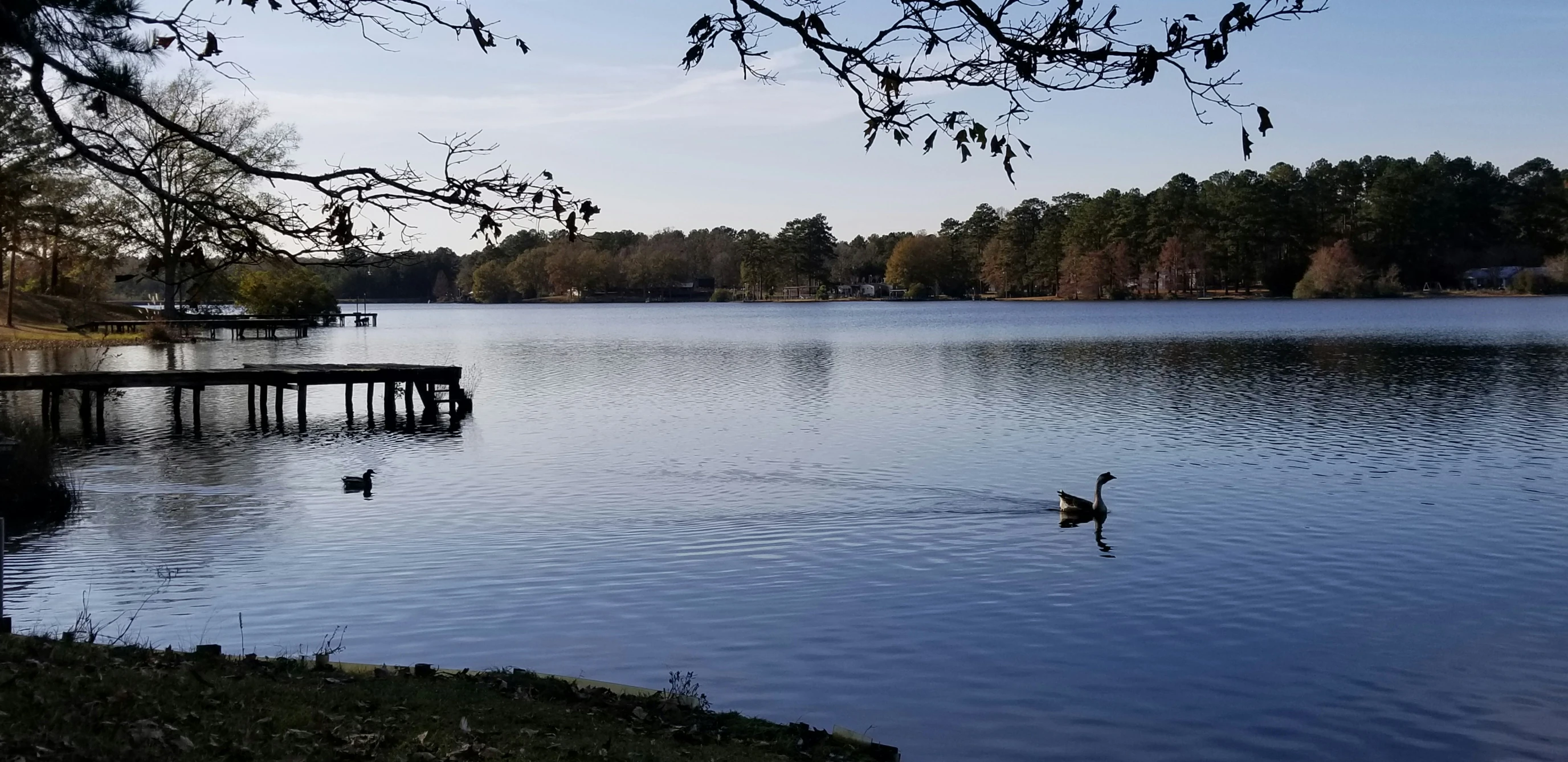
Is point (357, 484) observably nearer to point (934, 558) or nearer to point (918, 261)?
point (934, 558)

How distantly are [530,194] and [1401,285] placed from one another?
156308mm

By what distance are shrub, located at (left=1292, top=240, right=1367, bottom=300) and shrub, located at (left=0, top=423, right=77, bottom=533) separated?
138 meters

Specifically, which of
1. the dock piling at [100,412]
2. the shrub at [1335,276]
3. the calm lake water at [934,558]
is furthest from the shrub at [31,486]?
the shrub at [1335,276]

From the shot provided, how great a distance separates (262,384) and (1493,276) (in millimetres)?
147349

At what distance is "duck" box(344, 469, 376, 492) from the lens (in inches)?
901

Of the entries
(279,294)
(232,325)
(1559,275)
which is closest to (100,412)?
(232,325)

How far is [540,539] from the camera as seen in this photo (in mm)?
18578

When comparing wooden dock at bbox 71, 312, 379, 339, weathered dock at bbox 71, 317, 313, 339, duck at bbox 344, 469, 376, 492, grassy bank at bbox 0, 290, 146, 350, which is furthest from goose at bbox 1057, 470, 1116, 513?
wooden dock at bbox 71, 312, 379, 339

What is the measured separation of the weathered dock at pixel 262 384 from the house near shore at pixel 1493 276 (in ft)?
459

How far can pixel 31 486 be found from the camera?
20.3 m

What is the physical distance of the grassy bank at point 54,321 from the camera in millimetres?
58750

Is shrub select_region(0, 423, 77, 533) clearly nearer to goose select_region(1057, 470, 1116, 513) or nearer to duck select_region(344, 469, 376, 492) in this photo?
duck select_region(344, 469, 376, 492)

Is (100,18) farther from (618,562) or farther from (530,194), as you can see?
(618,562)

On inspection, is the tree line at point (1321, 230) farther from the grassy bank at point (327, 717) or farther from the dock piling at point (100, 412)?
the grassy bank at point (327, 717)
